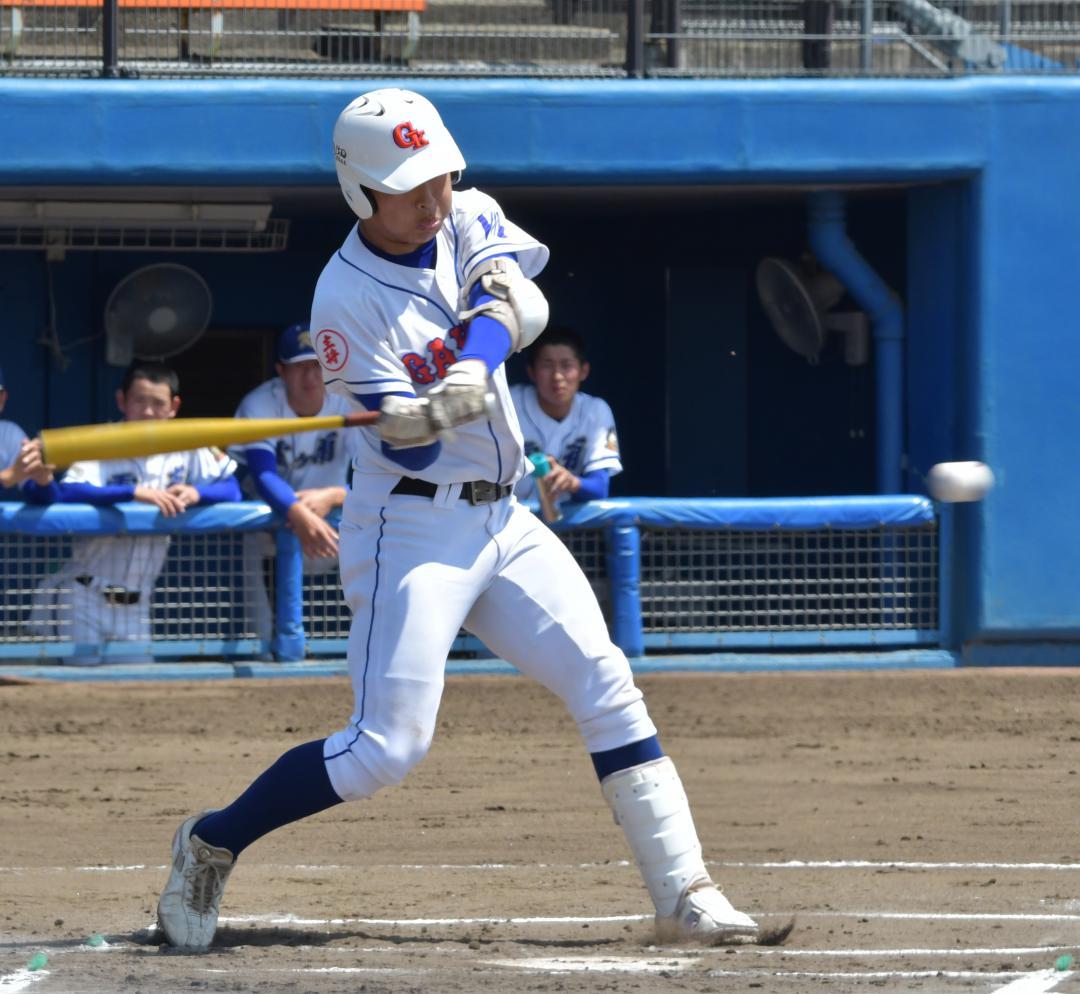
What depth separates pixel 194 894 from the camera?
167 inches

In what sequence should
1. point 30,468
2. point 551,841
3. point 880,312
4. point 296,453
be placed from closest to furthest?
point 551,841 → point 30,468 → point 296,453 → point 880,312

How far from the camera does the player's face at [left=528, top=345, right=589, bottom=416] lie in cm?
852

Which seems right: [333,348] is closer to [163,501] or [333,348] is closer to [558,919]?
[558,919]

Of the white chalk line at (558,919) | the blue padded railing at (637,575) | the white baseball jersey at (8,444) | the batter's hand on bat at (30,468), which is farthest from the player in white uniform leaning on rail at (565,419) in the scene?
the white chalk line at (558,919)

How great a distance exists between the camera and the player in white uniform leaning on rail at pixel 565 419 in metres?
8.44

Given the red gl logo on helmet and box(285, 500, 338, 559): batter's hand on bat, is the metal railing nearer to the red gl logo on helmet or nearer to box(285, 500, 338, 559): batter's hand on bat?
box(285, 500, 338, 559): batter's hand on bat

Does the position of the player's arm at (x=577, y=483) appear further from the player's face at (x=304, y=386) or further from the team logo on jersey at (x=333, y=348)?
the team logo on jersey at (x=333, y=348)

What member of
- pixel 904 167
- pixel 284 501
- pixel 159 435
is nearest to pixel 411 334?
pixel 159 435

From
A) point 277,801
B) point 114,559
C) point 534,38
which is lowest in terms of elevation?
point 114,559

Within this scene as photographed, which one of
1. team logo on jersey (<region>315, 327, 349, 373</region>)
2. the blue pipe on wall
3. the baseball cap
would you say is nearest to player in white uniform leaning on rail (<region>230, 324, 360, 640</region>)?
the baseball cap

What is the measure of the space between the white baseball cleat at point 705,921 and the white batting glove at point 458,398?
114cm

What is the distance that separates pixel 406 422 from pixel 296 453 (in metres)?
4.45

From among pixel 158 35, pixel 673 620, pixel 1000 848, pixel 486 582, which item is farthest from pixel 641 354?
pixel 486 582

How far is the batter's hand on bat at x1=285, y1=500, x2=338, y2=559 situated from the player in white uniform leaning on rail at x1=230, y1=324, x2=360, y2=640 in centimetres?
20
